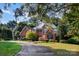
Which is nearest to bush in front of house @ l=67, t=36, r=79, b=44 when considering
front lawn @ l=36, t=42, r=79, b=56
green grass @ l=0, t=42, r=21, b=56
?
front lawn @ l=36, t=42, r=79, b=56

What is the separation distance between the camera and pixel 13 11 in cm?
238

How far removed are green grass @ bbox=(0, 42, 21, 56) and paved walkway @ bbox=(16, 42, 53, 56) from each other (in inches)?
1.7

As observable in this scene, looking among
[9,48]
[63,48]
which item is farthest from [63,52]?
[9,48]

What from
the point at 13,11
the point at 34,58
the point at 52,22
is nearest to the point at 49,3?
the point at 52,22

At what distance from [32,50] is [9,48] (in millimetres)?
218

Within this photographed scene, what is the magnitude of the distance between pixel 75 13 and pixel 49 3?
266mm

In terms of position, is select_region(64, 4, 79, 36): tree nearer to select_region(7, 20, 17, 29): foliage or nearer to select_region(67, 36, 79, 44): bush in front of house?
select_region(67, 36, 79, 44): bush in front of house

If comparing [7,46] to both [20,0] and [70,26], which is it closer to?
[20,0]

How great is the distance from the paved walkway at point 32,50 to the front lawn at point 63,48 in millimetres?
45

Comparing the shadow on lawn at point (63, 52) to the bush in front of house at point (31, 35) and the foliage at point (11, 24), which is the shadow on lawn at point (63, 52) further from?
the foliage at point (11, 24)

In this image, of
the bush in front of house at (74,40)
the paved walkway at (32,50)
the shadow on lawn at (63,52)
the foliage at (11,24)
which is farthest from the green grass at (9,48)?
the bush in front of house at (74,40)

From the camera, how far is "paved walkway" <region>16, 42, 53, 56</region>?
2.35 metres

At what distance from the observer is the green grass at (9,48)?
2.35 m

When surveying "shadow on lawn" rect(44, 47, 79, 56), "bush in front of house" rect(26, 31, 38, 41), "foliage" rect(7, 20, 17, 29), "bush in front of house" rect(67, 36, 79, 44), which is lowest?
"shadow on lawn" rect(44, 47, 79, 56)
